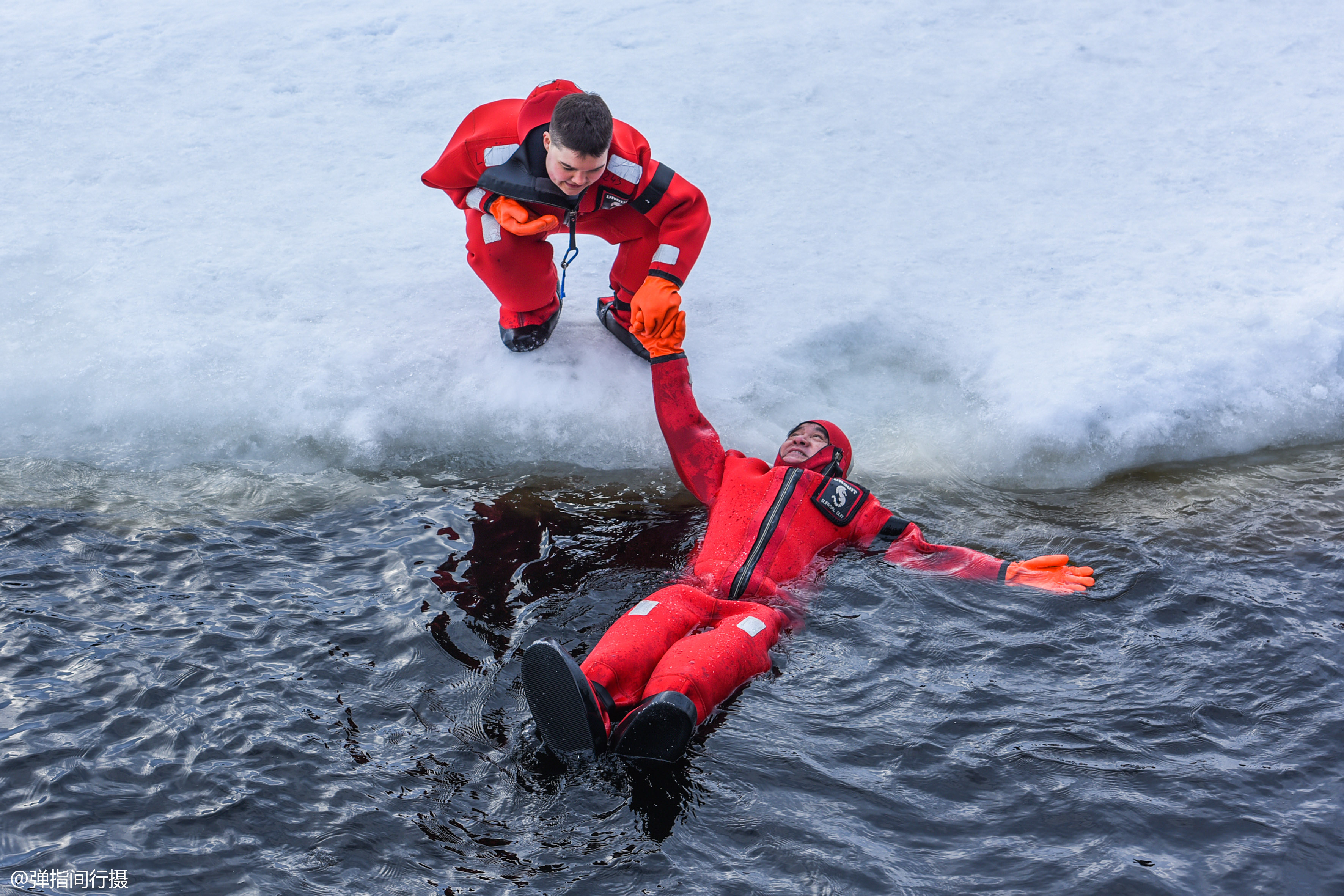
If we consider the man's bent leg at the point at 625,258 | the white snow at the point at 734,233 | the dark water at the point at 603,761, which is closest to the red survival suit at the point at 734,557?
the dark water at the point at 603,761

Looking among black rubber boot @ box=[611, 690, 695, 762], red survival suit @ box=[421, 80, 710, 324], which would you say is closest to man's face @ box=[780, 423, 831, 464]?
red survival suit @ box=[421, 80, 710, 324]

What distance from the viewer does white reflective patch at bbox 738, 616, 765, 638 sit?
145 inches

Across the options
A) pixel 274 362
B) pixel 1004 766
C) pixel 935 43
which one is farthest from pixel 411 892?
pixel 935 43

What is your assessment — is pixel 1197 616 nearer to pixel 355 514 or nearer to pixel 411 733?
pixel 411 733

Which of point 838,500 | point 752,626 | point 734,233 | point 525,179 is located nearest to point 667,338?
point 525,179

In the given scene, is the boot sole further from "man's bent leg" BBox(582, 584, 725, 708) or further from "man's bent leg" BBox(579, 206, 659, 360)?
"man's bent leg" BBox(579, 206, 659, 360)

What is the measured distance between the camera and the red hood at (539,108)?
4.34 meters

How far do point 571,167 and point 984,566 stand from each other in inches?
94.5

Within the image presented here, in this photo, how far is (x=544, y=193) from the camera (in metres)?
4.48

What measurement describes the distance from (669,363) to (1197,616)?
97.5 inches

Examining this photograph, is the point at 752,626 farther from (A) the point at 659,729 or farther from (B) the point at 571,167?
(B) the point at 571,167

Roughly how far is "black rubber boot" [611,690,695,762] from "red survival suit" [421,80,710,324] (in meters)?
2.16

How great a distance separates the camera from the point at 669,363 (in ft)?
15.3

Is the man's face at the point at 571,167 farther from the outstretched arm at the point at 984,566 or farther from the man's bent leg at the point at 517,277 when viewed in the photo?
the outstretched arm at the point at 984,566
